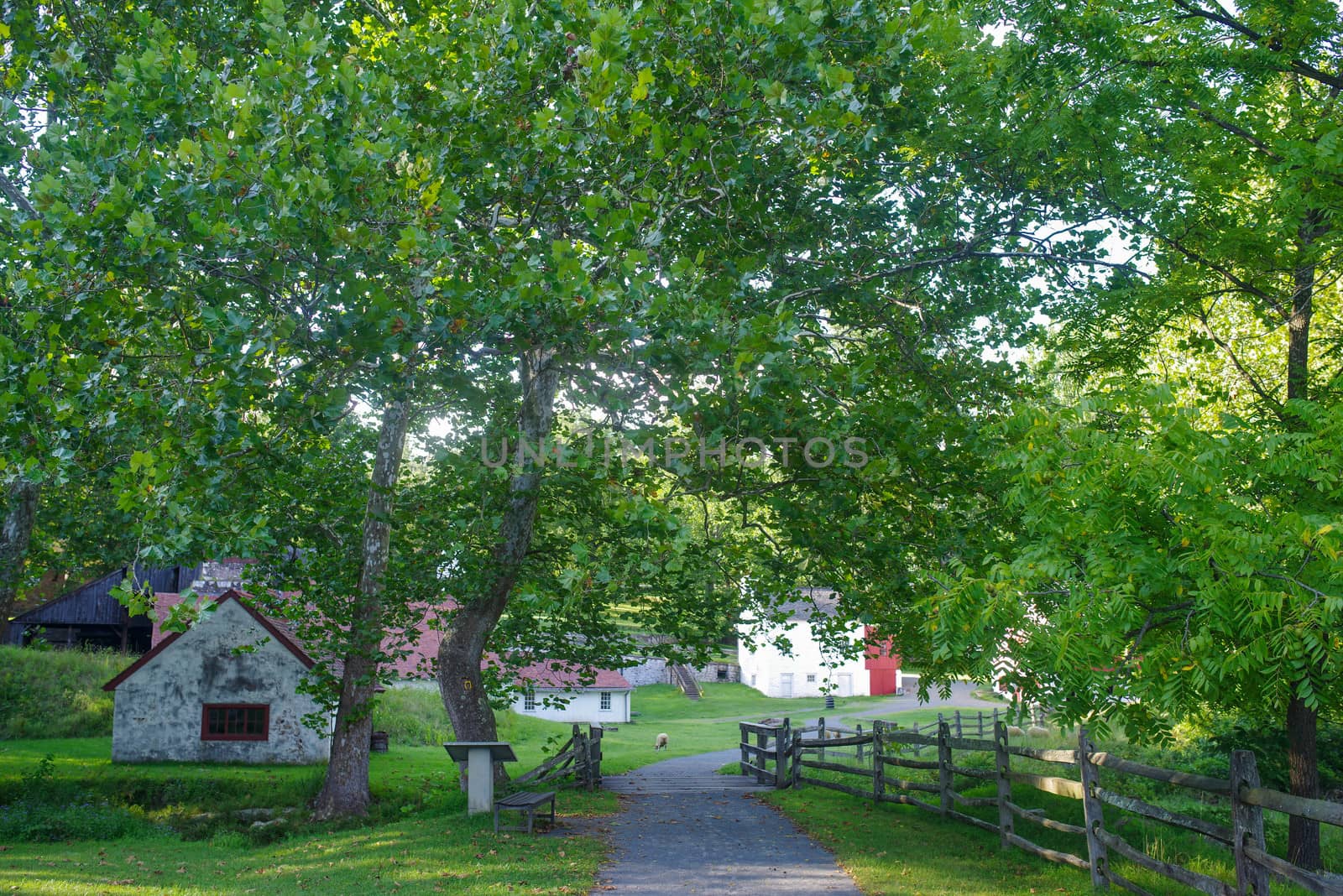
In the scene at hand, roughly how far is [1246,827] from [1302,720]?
491cm

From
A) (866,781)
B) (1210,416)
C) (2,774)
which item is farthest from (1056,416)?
(2,774)

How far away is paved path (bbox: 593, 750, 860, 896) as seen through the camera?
1030 centimetres

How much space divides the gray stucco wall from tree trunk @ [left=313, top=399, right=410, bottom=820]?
984 cm

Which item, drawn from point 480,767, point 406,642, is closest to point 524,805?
point 480,767

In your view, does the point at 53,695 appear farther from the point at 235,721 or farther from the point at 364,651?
the point at 364,651

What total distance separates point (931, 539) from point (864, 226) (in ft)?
15.1

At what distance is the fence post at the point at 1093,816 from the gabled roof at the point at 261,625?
72.3 ft

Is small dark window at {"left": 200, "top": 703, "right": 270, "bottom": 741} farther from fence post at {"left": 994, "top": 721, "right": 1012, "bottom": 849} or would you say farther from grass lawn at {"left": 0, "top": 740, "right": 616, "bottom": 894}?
fence post at {"left": 994, "top": 721, "right": 1012, "bottom": 849}

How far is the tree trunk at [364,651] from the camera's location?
1623cm

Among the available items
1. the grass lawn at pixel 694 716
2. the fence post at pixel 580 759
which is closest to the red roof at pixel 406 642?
the fence post at pixel 580 759

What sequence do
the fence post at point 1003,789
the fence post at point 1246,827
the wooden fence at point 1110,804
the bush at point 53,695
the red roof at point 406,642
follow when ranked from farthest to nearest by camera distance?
the bush at point 53,695, the red roof at point 406,642, the fence post at point 1003,789, the fence post at point 1246,827, the wooden fence at point 1110,804

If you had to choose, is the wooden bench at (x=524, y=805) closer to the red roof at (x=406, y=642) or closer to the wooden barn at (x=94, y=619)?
the red roof at (x=406, y=642)

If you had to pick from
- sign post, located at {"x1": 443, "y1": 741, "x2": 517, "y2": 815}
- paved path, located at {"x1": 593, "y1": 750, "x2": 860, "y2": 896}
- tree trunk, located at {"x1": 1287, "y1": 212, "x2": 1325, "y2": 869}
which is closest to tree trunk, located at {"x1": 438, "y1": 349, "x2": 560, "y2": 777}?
sign post, located at {"x1": 443, "y1": 741, "x2": 517, "y2": 815}

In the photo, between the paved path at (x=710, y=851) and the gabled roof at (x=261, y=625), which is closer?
the paved path at (x=710, y=851)
